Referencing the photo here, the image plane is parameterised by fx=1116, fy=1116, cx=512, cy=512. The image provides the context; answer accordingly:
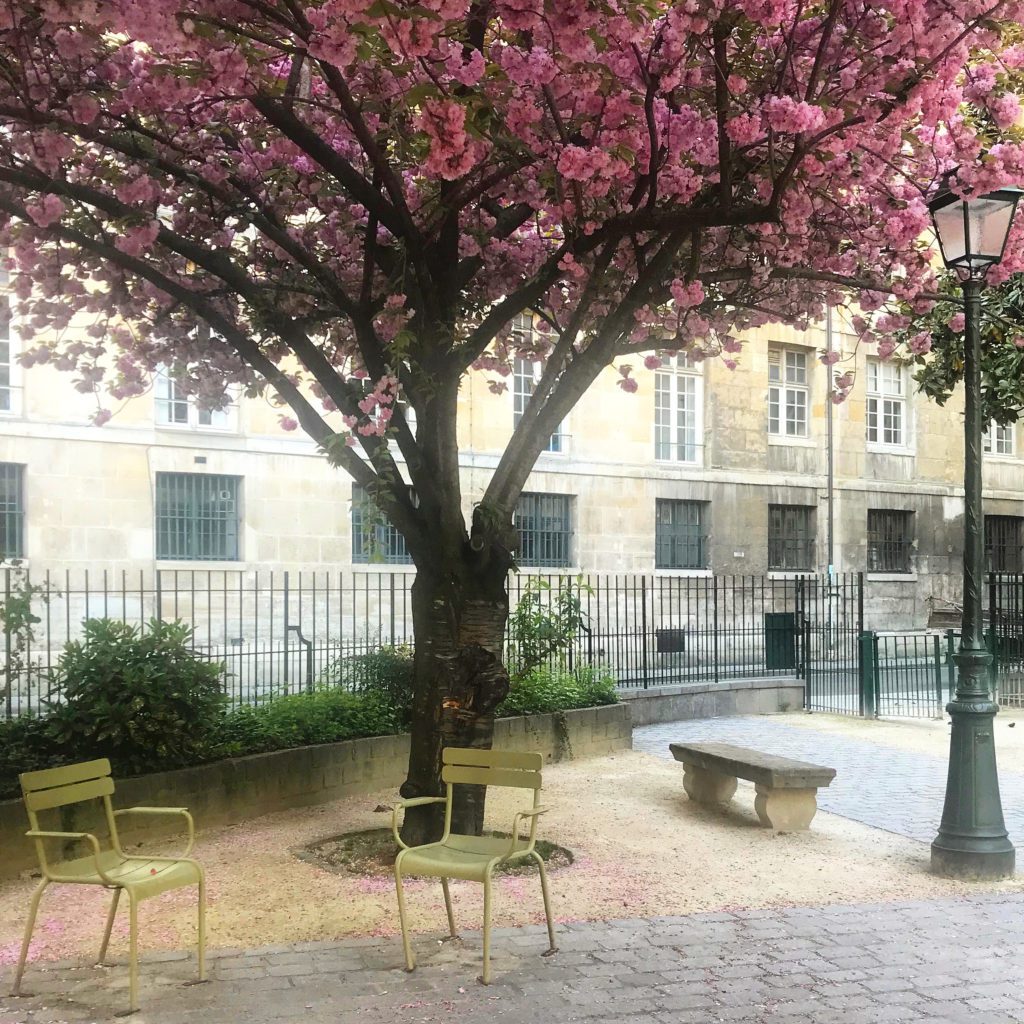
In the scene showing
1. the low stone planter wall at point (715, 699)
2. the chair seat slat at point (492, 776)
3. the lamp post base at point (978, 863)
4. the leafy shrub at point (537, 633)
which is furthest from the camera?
the low stone planter wall at point (715, 699)

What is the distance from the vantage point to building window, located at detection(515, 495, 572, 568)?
24605 mm

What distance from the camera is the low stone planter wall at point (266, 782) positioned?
24.8ft

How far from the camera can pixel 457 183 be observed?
7.57 m

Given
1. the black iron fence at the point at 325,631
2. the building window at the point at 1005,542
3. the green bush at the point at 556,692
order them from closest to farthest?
the black iron fence at the point at 325,631, the green bush at the point at 556,692, the building window at the point at 1005,542

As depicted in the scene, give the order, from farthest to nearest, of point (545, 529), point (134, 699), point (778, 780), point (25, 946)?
point (545, 529) < point (778, 780) < point (134, 699) < point (25, 946)

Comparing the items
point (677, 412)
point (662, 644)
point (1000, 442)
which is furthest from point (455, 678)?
point (1000, 442)

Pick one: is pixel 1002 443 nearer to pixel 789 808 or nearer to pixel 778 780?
pixel 789 808

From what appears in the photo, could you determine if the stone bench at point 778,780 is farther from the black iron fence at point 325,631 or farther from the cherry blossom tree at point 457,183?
the black iron fence at point 325,631

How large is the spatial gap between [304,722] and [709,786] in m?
3.53

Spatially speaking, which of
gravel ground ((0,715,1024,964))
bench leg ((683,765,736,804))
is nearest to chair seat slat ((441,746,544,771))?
gravel ground ((0,715,1024,964))

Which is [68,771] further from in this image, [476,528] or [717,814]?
[717,814]

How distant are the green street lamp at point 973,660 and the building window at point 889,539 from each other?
22.7 m

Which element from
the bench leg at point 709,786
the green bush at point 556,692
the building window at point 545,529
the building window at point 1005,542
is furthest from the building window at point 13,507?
the building window at point 1005,542

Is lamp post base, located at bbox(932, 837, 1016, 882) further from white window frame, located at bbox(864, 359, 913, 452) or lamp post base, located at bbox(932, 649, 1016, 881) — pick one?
white window frame, located at bbox(864, 359, 913, 452)
